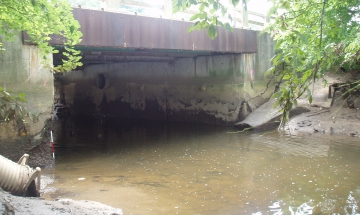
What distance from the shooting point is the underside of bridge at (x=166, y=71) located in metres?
10.3

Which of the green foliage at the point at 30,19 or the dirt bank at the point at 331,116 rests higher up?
the green foliage at the point at 30,19

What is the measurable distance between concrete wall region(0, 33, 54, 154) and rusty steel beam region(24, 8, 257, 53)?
2.66 ft

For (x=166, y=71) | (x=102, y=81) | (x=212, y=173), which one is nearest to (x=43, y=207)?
(x=212, y=173)

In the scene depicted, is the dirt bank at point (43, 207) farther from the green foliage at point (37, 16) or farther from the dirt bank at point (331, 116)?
the dirt bank at point (331, 116)

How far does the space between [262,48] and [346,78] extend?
3.71 m

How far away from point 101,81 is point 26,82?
12374 millimetres

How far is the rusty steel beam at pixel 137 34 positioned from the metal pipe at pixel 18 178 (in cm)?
396

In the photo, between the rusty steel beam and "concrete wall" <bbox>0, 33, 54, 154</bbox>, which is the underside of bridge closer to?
the rusty steel beam

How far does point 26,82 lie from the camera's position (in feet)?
26.0

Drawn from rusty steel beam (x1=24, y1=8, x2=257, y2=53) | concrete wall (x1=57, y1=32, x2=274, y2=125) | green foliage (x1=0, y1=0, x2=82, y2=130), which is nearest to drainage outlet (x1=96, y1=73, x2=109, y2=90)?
concrete wall (x1=57, y1=32, x2=274, y2=125)

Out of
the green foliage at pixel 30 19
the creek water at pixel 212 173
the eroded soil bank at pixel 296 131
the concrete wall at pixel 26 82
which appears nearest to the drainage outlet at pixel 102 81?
the creek water at pixel 212 173

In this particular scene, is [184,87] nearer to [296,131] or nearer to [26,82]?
[296,131]

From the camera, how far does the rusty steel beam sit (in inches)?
368

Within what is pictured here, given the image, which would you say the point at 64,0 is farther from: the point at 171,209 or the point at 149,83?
the point at 149,83
